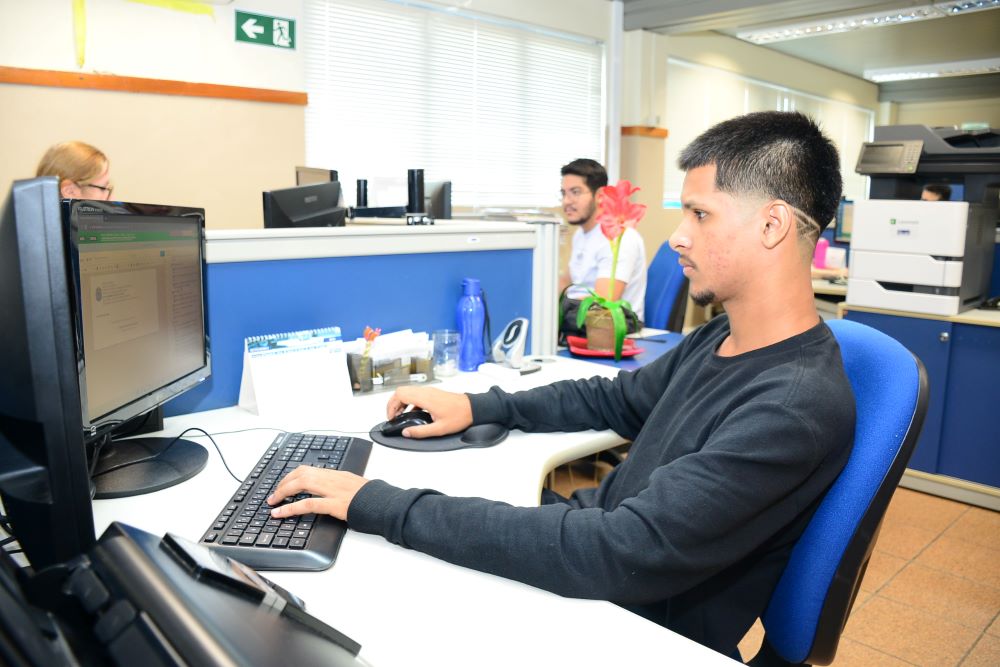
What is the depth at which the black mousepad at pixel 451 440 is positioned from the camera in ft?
4.53

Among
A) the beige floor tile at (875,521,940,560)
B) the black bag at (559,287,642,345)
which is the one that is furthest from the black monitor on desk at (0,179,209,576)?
the beige floor tile at (875,521,940,560)

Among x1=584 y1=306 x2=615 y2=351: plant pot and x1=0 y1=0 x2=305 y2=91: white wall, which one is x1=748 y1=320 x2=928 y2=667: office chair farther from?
x1=0 y1=0 x2=305 y2=91: white wall

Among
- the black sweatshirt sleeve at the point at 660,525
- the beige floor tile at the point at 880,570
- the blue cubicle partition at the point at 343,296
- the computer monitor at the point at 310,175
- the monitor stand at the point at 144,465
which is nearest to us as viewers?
the black sweatshirt sleeve at the point at 660,525

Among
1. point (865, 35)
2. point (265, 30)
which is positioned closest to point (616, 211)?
point (265, 30)

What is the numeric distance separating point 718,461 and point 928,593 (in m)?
1.92

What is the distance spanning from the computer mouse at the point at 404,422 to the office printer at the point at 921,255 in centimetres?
252

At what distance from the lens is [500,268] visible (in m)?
2.14

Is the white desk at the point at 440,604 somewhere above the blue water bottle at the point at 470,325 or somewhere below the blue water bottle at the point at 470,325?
below

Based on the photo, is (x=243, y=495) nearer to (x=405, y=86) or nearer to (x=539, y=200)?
(x=405, y=86)

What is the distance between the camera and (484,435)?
56.5 inches

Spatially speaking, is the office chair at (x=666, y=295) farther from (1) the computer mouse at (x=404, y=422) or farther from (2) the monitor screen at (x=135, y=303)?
(2) the monitor screen at (x=135, y=303)

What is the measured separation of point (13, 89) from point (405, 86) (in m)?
2.10

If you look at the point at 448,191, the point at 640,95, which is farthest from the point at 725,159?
the point at 640,95

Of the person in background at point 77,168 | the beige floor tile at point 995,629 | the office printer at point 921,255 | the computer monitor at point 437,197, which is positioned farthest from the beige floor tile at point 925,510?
the person in background at point 77,168
